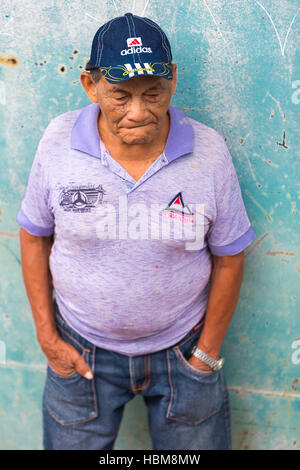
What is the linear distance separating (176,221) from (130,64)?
20.5 inches

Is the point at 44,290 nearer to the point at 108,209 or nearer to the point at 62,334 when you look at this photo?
the point at 62,334

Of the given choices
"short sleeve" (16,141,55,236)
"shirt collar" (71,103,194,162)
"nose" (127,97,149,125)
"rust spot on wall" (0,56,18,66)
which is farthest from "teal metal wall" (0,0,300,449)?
"nose" (127,97,149,125)

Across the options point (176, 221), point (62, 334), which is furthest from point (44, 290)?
point (176, 221)

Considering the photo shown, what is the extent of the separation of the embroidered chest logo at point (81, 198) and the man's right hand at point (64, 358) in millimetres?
579

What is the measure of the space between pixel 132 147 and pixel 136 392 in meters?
0.96

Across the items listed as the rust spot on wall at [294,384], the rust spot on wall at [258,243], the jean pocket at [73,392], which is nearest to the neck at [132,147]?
the rust spot on wall at [258,243]

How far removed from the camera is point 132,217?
5.59ft

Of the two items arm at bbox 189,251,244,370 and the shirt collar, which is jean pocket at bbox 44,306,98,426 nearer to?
arm at bbox 189,251,244,370

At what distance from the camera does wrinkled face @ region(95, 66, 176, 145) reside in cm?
152

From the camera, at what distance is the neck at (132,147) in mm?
1688

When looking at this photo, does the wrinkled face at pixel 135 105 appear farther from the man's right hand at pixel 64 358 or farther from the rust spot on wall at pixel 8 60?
the man's right hand at pixel 64 358

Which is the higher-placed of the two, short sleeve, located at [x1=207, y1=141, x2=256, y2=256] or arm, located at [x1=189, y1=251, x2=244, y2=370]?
short sleeve, located at [x1=207, y1=141, x2=256, y2=256]

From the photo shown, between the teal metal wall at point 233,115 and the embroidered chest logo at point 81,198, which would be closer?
the embroidered chest logo at point 81,198

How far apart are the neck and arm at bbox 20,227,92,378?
1.48 feet
